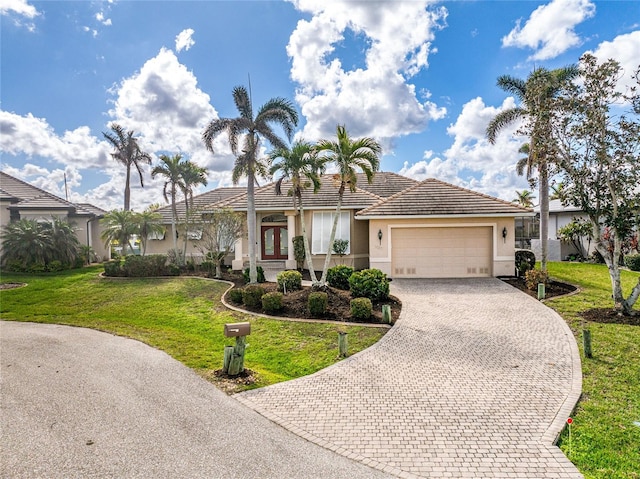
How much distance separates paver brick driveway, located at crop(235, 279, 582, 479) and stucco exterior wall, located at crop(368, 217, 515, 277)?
7073mm

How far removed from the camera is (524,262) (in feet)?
55.7

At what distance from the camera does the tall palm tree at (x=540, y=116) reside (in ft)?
36.3

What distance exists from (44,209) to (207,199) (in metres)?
10.3

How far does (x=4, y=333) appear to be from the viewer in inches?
394

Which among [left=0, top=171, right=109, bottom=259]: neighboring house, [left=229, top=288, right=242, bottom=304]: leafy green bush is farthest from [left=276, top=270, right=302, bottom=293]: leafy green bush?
[left=0, top=171, right=109, bottom=259]: neighboring house

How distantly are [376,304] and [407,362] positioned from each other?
14.5 feet

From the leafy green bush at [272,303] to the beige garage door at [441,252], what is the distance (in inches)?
304

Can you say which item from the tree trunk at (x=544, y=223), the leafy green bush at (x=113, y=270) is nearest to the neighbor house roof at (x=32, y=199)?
the leafy green bush at (x=113, y=270)

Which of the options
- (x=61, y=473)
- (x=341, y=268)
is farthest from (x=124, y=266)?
(x=61, y=473)

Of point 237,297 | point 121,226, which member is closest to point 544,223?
point 237,297

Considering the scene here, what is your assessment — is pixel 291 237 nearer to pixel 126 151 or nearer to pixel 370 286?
pixel 370 286

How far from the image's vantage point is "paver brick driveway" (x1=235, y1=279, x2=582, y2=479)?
15.1 ft

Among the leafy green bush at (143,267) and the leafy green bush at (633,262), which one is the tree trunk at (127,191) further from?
the leafy green bush at (633,262)

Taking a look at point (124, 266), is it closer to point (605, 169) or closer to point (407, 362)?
point (407, 362)
